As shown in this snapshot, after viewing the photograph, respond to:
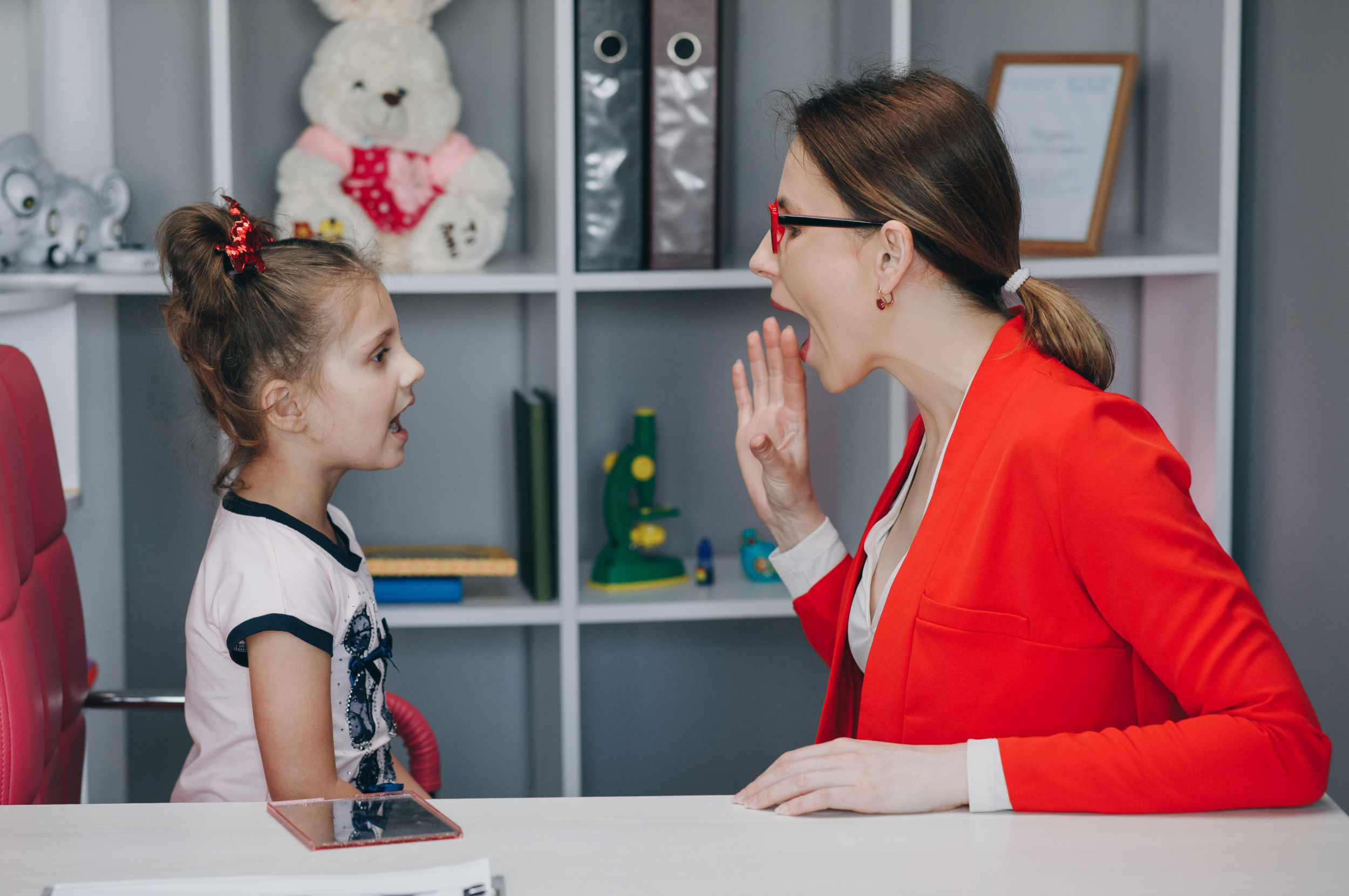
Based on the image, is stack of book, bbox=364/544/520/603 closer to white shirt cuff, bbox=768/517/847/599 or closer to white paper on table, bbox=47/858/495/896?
white shirt cuff, bbox=768/517/847/599

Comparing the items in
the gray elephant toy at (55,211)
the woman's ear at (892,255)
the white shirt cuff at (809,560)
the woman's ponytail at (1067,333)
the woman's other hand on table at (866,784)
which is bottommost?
the woman's other hand on table at (866,784)

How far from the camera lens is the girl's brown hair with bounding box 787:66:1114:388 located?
1.19 meters

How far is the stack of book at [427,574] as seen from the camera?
191cm

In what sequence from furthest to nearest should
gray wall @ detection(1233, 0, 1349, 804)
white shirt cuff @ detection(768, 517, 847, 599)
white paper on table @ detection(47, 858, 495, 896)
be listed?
gray wall @ detection(1233, 0, 1349, 804), white shirt cuff @ detection(768, 517, 847, 599), white paper on table @ detection(47, 858, 495, 896)

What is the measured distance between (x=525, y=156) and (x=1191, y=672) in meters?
1.50

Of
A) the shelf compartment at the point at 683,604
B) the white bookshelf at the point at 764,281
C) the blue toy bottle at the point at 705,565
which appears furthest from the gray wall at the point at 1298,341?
the blue toy bottle at the point at 705,565

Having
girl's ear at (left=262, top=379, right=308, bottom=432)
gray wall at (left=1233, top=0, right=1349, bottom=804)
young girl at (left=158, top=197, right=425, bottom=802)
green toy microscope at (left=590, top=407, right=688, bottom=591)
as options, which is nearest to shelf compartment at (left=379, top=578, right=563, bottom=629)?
green toy microscope at (left=590, top=407, right=688, bottom=591)

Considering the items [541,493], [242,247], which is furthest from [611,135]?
[242,247]

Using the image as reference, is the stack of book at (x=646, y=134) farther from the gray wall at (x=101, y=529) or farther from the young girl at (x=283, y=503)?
the gray wall at (x=101, y=529)

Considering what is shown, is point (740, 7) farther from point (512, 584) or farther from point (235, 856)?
point (235, 856)

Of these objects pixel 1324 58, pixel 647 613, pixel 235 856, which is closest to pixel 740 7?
pixel 1324 58

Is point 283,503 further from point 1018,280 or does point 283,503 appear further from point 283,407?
point 1018,280

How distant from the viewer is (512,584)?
206cm

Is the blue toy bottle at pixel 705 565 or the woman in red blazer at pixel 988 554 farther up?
the woman in red blazer at pixel 988 554
